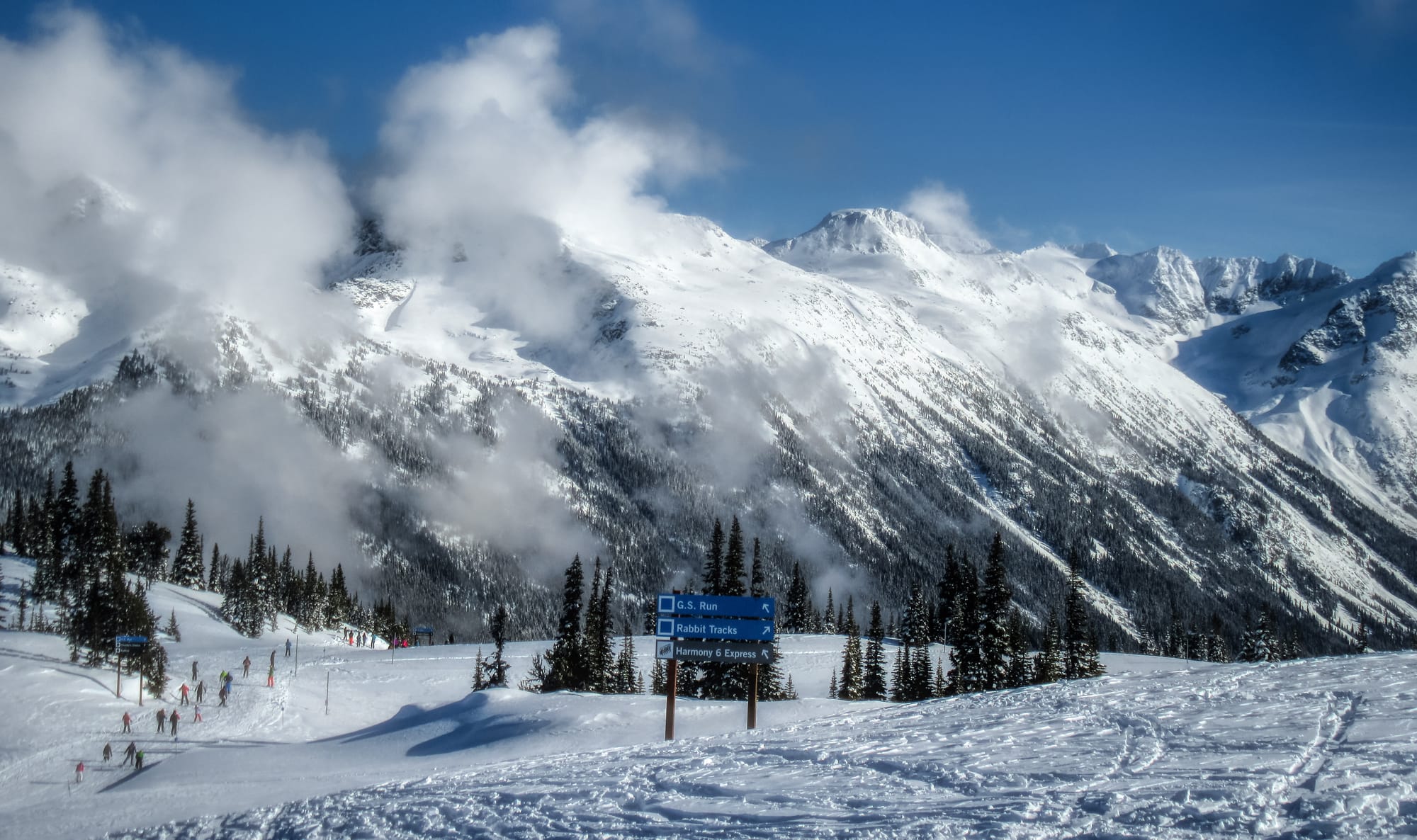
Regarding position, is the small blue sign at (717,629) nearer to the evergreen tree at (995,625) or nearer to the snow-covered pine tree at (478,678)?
the evergreen tree at (995,625)

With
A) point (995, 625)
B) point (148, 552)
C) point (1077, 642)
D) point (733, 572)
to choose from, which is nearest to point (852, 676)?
point (995, 625)

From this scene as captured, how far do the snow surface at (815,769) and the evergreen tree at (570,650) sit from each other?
1656 cm

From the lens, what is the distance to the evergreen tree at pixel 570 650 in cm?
6525

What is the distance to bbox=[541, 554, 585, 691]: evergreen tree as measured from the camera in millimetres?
65250

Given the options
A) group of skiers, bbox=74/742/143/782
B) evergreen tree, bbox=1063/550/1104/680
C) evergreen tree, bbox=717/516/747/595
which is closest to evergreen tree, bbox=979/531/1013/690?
evergreen tree, bbox=1063/550/1104/680

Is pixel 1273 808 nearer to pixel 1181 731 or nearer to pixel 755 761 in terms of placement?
pixel 1181 731

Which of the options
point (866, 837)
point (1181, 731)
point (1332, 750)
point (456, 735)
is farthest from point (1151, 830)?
point (456, 735)

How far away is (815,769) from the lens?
2242cm

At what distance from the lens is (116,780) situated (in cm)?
4244

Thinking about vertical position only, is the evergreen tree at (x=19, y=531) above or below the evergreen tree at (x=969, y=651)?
above

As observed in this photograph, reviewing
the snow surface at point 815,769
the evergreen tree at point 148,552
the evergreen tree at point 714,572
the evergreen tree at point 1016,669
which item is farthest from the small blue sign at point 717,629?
the evergreen tree at point 148,552

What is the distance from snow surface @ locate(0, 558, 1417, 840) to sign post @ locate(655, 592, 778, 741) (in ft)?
11.8

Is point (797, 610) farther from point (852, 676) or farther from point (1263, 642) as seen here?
point (1263, 642)

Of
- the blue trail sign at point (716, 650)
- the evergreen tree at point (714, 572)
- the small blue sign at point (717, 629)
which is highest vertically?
the evergreen tree at point (714, 572)
